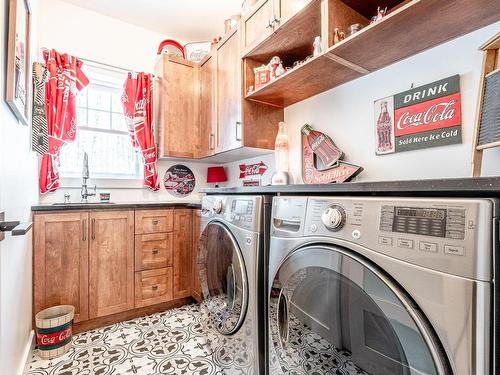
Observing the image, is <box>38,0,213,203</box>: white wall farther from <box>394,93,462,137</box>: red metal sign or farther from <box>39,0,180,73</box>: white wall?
<box>394,93,462,137</box>: red metal sign

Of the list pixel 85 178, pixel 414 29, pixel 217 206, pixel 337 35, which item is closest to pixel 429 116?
pixel 414 29

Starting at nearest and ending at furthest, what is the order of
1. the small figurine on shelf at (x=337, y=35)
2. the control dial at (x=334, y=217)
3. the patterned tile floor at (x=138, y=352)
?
the control dial at (x=334, y=217) < the small figurine on shelf at (x=337, y=35) < the patterned tile floor at (x=138, y=352)

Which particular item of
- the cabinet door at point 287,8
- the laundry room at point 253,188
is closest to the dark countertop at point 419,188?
the laundry room at point 253,188

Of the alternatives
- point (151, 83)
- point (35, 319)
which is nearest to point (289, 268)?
point (35, 319)

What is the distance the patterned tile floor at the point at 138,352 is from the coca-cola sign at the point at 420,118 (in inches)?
63.4

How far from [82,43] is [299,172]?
2.37 meters

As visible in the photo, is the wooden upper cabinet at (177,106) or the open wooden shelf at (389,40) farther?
the wooden upper cabinet at (177,106)

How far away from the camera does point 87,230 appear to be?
195cm

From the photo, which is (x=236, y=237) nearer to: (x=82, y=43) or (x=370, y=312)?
(x=370, y=312)

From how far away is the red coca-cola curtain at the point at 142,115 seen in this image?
8.34ft

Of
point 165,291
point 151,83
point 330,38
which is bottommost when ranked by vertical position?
point 165,291

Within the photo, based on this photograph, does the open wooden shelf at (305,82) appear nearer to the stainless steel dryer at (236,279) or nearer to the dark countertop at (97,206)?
the stainless steel dryer at (236,279)

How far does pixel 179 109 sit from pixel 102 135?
831 mm

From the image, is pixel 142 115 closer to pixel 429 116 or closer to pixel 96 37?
pixel 96 37
